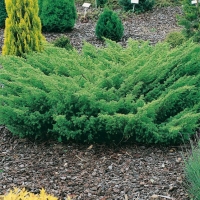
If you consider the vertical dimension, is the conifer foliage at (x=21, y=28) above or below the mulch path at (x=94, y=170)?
above

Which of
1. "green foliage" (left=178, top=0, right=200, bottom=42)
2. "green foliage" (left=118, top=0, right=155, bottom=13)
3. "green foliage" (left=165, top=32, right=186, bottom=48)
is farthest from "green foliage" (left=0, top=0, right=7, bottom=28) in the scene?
"green foliage" (left=178, top=0, right=200, bottom=42)

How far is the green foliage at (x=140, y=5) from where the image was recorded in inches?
404

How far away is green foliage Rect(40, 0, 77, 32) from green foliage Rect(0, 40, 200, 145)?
4.12 m

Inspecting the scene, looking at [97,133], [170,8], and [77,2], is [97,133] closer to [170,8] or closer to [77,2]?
[170,8]

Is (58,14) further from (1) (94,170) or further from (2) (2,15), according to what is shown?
(1) (94,170)

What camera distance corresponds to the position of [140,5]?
406 inches

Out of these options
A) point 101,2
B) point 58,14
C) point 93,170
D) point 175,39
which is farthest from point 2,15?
point 93,170

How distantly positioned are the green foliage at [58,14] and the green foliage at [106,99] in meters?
4.12

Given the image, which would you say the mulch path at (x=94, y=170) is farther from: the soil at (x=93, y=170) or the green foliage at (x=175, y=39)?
the green foliage at (x=175, y=39)

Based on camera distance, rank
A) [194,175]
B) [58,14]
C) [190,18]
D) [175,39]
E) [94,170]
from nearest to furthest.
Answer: [194,175] → [94,170] → [190,18] → [175,39] → [58,14]

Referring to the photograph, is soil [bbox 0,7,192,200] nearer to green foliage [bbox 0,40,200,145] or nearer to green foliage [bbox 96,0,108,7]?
green foliage [bbox 0,40,200,145]

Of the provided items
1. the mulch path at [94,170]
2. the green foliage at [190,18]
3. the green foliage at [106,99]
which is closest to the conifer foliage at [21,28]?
the green foliage at [106,99]

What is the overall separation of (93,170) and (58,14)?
5679 mm

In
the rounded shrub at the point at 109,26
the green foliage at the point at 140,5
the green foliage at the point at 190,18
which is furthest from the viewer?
the green foliage at the point at 140,5
